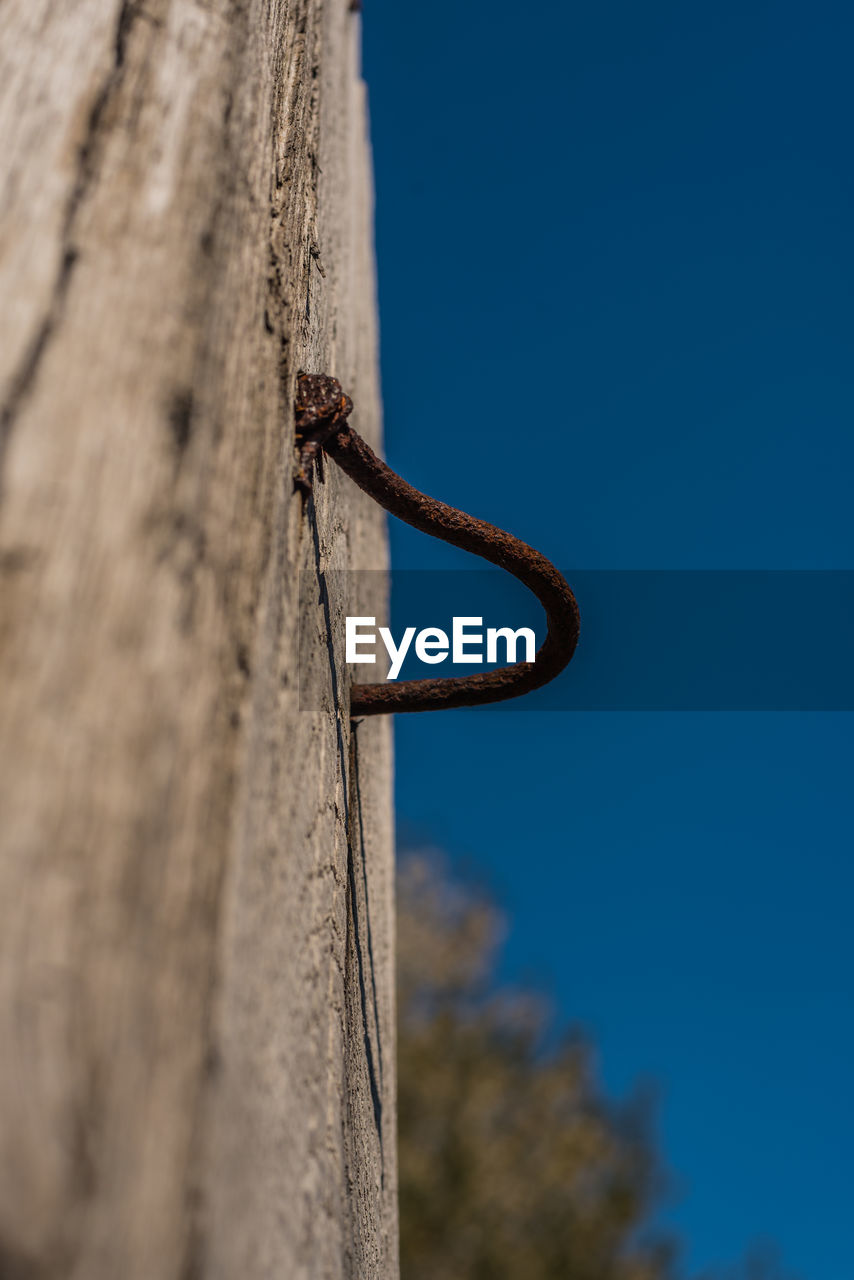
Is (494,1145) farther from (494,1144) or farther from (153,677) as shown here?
(153,677)

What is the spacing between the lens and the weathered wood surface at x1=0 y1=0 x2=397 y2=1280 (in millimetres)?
334

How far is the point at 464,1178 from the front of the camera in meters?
10.1

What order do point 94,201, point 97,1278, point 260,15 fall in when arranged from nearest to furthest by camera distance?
point 97,1278 < point 94,201 < point 260,15

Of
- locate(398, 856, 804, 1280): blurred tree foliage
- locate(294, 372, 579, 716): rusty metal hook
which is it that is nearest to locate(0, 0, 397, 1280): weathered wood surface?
locate(294, 372, 579, 716): rusty metal hook

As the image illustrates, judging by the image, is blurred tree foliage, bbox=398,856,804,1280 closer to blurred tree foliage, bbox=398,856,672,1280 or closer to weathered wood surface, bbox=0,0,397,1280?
blurred tree foliage, bbox=398,856,672,1280

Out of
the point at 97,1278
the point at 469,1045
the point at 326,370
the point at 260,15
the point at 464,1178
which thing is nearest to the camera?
the point at 97,1278

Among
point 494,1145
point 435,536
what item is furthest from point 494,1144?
point 435,536

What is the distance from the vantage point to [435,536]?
0.91 m

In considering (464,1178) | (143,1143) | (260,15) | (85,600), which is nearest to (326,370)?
(260,15)

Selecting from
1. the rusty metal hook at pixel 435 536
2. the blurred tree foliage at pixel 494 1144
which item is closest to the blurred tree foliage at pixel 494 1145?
the blurred tree foliage at pixel 494 1144

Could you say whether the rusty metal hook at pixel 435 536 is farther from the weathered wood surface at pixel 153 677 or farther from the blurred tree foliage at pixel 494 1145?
the blurred tree foliage at pixel 494 1145

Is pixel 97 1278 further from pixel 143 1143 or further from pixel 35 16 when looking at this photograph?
pixel 35 16

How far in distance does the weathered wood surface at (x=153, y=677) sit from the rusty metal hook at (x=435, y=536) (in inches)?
2.1

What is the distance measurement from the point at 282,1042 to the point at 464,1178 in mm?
10978
